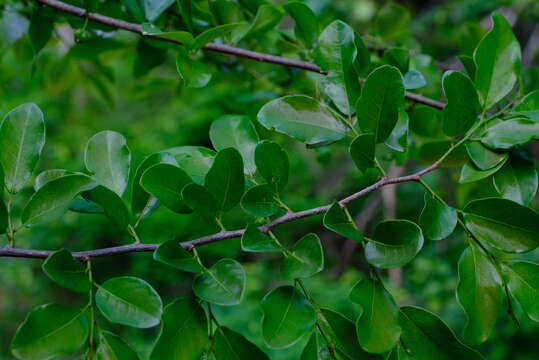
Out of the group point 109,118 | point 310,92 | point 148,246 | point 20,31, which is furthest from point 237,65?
point 109,118

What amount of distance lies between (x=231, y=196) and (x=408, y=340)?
6.9 inches

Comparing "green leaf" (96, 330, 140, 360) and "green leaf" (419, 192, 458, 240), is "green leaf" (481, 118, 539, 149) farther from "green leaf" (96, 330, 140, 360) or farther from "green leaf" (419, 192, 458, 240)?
"green leaf" (96, 330, 140, 360)

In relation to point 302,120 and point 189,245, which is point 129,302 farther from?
point 302,120

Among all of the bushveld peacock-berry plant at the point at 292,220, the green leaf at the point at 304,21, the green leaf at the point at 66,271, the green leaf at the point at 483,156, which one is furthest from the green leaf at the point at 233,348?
the green leaf at the point at 304,21

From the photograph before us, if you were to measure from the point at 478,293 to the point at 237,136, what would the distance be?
0.77ft

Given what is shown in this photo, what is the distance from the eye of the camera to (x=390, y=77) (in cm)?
37

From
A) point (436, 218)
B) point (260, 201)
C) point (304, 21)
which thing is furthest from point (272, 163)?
point (304, 21)

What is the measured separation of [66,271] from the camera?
1.16ft

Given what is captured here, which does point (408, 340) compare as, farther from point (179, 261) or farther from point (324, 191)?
point (324, 191)

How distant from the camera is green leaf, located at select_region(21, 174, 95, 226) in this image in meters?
0.36

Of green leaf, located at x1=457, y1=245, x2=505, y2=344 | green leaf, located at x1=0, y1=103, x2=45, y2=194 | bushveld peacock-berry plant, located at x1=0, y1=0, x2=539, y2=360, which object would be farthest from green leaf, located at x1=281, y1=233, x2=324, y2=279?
green leaf, located at x1=0, y1=103, x2=45, y2=194

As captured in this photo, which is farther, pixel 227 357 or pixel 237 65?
pixel 237 65

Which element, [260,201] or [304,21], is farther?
[304,21]

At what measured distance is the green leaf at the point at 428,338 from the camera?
1.20 feet
